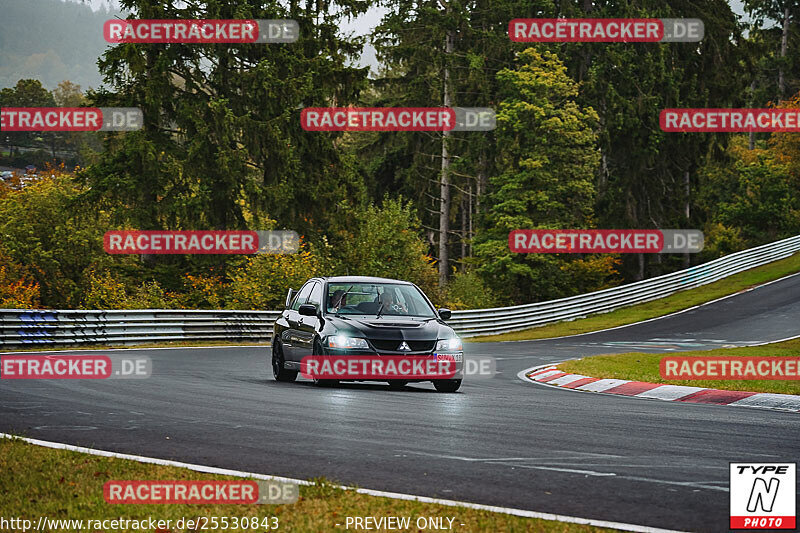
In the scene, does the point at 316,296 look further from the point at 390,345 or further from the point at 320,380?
the point at 390,345

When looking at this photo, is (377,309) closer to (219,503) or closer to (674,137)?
(219,503)

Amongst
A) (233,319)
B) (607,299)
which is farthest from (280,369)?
(607,299)

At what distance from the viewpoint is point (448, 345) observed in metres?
15.5

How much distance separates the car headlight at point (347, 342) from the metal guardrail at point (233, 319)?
11.9 metres

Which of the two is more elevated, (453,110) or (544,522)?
(453,110)

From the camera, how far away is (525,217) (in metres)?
51.9

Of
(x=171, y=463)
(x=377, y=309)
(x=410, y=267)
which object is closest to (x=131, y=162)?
(x=410, y=267)

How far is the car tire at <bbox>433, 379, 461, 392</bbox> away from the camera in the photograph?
51.8 ft

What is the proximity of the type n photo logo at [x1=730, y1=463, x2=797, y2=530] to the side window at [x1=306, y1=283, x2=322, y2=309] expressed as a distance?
9630 mm

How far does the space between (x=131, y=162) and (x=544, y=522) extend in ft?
130

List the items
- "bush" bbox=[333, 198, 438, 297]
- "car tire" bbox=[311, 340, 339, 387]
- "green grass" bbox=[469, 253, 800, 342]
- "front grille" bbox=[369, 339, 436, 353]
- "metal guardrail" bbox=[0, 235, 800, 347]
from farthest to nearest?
"bush" bbox=[333, 198, 438, 297] < "green grass" bbox=[469, 253, 800, 342] < "metal guardrail" bbox=[0, 235, 800, 347] < "car tire" bbox=[311, 340, 339, 387] < "front grille" bbox=[369, 339, 436, 353]

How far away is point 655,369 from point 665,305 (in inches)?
1062

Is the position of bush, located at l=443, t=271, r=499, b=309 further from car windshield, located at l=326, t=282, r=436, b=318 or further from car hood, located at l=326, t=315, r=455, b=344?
car hood, located at l=326, t=315, r=455, b=344

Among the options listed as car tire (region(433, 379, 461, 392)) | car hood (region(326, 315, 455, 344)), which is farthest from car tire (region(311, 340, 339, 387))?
car tire (region(433, 379, 461, 392))
